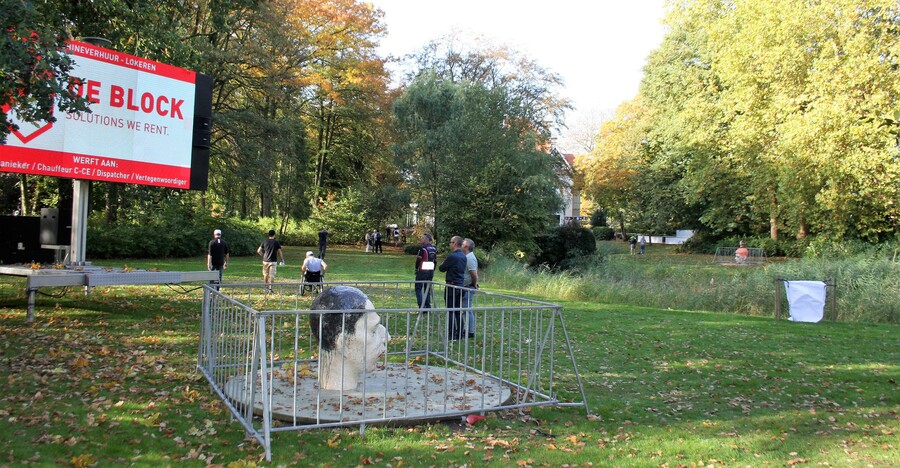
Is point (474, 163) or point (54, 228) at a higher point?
point (474, 163)

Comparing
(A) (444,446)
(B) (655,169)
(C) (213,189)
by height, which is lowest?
(A) (444,446)

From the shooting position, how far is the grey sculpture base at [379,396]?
6.00 meters

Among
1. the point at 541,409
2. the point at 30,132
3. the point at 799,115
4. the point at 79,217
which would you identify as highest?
the point at 799,115

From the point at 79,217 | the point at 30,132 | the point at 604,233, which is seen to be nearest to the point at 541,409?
the point at 79,217

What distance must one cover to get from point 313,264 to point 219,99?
769 inches

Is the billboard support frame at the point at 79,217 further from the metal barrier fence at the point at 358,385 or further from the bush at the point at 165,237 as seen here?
the bush at the point at 165,237

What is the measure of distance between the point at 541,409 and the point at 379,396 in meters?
1.73

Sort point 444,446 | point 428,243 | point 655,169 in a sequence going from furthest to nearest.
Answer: point 655,169, point 428,243, point 444,446

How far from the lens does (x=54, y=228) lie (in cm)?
1332

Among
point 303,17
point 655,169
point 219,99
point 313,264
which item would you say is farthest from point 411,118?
point 313,264

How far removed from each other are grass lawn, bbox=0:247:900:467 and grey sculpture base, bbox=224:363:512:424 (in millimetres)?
184

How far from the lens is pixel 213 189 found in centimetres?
3538

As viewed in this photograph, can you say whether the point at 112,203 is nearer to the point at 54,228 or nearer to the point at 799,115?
the point at 54,228

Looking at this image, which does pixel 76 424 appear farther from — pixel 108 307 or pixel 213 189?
pixel 213 189
